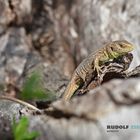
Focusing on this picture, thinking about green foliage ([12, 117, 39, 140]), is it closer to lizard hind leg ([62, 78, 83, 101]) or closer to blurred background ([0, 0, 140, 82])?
lizard hind leg ([62, 78, 83, 101])

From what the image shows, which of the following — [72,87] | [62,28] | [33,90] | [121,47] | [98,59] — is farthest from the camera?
[62,28]

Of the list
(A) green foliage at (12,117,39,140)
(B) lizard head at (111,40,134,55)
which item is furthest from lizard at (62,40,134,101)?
(A) green foliage at (12,117,39,140)

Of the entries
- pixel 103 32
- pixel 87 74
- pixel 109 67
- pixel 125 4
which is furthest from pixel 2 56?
pixel 109 67

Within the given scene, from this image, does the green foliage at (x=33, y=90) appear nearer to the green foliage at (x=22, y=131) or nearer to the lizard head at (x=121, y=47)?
the green foliage at (x=22, y=131)

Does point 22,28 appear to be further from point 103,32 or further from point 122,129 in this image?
point 122,129

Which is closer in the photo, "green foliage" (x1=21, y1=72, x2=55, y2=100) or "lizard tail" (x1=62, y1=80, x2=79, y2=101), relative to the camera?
"green foliage" (x1=21, y1=72, x2=55, y2=100)

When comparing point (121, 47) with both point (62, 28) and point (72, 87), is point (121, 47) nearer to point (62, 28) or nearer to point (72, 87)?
point (72, 87)

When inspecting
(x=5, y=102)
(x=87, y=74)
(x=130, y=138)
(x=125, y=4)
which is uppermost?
(x=125, y=4)

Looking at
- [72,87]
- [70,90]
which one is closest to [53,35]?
[72,87]
